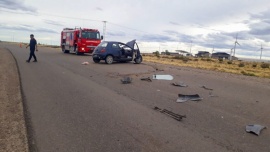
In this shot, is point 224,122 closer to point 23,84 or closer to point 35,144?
point 35,144

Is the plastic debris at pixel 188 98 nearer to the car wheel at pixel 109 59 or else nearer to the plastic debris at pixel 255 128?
the plastic debris at pixel 255 128

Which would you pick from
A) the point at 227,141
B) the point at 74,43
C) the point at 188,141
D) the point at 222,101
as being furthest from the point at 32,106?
the point at 74,43

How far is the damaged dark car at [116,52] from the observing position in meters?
23.2

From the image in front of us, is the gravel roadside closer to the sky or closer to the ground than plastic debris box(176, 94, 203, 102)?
closer to the ground

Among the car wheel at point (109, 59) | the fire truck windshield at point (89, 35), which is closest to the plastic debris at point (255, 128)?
the car wheel at point (109, 59)

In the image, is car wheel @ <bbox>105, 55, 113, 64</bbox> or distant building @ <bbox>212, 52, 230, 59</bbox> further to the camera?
distant building @ <bbox>212, 52, 230, 59</bbox>

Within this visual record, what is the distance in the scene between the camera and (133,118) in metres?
6.89

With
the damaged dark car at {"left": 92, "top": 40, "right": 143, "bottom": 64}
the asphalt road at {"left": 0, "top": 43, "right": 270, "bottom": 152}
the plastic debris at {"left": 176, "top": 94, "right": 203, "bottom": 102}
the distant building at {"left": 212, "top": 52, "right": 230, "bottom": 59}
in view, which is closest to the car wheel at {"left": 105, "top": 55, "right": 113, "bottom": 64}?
the damaged dark car at {"left": 92, "top": 40, "right": 143, "bottom": 64}

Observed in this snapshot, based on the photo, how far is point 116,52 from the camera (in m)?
23.5

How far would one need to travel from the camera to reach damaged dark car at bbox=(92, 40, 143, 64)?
23219 mm

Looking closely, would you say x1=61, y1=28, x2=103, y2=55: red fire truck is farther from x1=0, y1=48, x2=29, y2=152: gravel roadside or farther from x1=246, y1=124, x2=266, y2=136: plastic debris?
x1=246, y1=124, x2=266, y2=136: plastic debris

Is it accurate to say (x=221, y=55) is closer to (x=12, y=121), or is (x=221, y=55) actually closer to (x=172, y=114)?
(x=172, y=114)

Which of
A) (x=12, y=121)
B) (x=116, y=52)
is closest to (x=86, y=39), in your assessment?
(x=116, y=52)

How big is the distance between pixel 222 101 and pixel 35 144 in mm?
6120
